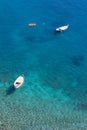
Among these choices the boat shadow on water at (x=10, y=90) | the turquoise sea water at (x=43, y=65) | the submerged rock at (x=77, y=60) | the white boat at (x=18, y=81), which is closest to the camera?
the turquoise sea water at (x=43, y=65)

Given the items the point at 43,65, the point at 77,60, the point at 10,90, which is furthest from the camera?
the point at 77,60

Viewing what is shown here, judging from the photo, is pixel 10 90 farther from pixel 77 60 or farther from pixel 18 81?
pixel 77 60

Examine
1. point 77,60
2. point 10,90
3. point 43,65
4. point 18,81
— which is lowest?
point 77,60

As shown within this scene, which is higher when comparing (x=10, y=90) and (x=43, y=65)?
(x=10, y=90)

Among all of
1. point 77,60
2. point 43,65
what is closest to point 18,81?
point 43,65

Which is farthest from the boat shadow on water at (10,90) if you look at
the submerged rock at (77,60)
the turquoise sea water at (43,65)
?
the submerged rock at (77,60)

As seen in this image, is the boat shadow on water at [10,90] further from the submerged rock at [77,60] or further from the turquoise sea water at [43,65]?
the submerged rock at [77,60]

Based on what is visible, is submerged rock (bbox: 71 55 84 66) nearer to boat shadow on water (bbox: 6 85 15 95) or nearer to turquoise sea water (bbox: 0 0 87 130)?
turquoise sea water (bbox: 0 0 87 130)

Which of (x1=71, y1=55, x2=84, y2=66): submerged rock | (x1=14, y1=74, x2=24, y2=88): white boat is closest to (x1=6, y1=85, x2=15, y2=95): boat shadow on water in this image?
(x1=14, y1=74, x2=24, y2=88): white boat

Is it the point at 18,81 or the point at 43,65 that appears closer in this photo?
the point at 18,81
